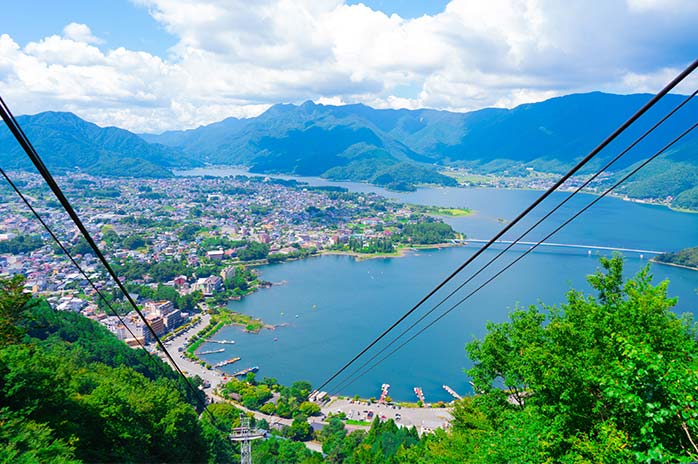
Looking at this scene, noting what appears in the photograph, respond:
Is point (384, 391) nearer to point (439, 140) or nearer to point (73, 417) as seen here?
point (73, 417)

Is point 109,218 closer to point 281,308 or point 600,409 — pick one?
point 281,308

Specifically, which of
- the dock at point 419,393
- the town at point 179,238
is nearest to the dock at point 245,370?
the town at point 179,238

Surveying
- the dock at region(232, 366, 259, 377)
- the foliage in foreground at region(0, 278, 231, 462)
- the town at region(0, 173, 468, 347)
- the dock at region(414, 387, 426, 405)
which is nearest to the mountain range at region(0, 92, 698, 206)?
the town at region(0, 173, 468, 347)

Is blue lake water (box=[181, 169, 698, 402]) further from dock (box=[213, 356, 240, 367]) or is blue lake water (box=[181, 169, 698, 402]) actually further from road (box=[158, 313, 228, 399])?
road (box=[158, 313, 228, 399])

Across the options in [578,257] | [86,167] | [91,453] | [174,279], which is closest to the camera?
[91,453]

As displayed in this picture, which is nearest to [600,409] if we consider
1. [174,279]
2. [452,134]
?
[174,279]

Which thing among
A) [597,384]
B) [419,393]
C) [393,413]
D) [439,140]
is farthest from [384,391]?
[439,140]

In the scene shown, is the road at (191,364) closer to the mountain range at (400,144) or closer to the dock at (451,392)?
the dock at (451,392)
